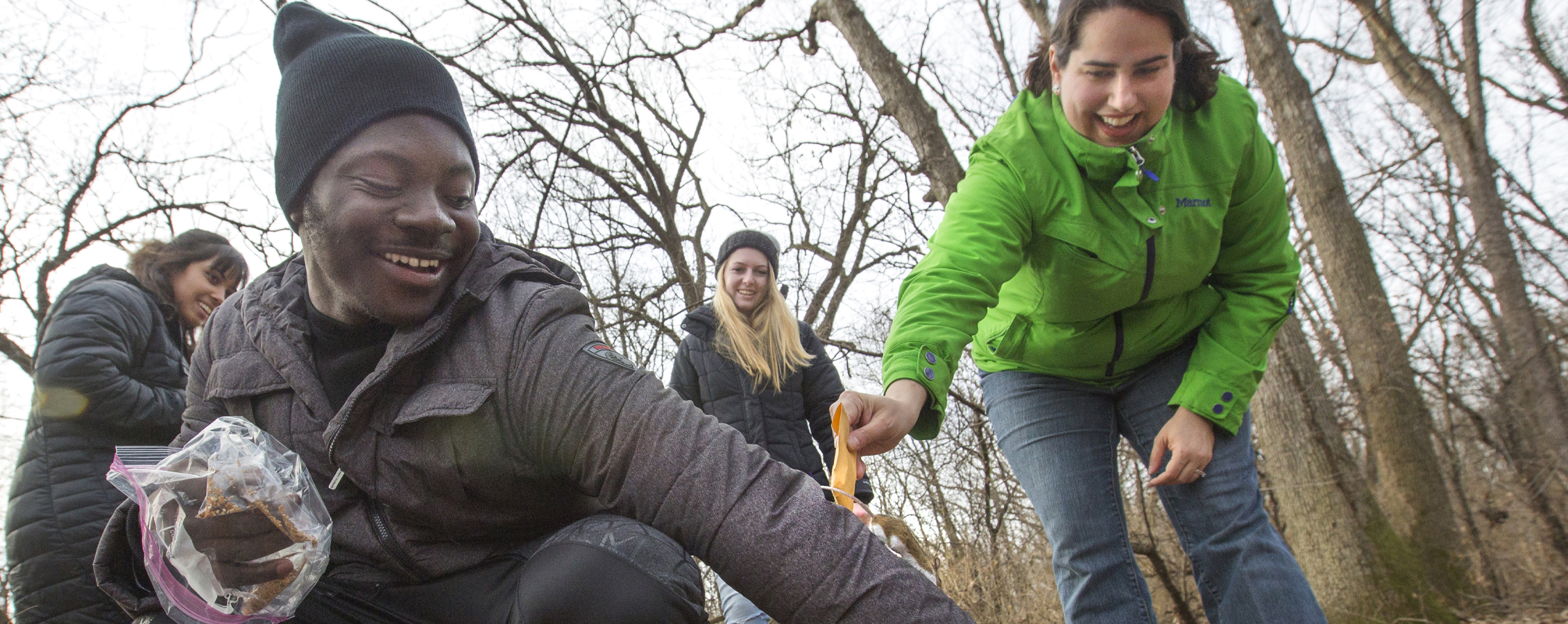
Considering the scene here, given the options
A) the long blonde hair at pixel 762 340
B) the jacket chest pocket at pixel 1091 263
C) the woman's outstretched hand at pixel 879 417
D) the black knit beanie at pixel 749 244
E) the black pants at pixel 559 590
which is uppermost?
the black knit beanie at pixel 749 244

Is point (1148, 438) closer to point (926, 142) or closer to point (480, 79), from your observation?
point (926, 142)

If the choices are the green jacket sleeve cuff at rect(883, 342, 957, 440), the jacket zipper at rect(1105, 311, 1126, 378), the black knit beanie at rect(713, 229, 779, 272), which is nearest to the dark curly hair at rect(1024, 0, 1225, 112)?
the jacket zipper at rect(1105, 311, 1126, 378)

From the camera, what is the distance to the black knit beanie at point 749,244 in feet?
14.3

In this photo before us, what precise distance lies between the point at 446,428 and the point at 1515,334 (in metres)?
6.26

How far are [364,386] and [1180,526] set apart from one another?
5.61 feet

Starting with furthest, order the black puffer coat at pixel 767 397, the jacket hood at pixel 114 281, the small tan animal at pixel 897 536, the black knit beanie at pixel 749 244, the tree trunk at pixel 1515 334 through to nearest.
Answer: the tree trunk at pixel 1515 334
the black knit beanie at pixel 749 244
the black puffer coat at pixel 767 397
the jacket hood at pixel 114 281
the small tan animal at pixel 897 536

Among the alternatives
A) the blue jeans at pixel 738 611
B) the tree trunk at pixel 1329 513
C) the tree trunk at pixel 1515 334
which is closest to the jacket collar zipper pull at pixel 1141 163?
Result: the blue jeans at pixel 738 611

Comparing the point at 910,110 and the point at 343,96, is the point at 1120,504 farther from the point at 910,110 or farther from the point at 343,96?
the point at 910,110

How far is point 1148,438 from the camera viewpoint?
2008 millimetres

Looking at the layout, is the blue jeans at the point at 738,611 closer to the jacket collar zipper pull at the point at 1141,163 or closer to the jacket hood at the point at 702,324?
the jacket hood at the point at 702,324

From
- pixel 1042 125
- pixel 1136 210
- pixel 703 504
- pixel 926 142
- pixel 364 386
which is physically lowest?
pixel 703 504

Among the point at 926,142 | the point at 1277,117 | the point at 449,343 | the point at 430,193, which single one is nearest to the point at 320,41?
the point at 430,193

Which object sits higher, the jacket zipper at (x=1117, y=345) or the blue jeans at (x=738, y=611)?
the jacket zipper at (x=1117, y=345)

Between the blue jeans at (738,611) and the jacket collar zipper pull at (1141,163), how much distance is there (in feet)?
7.31
